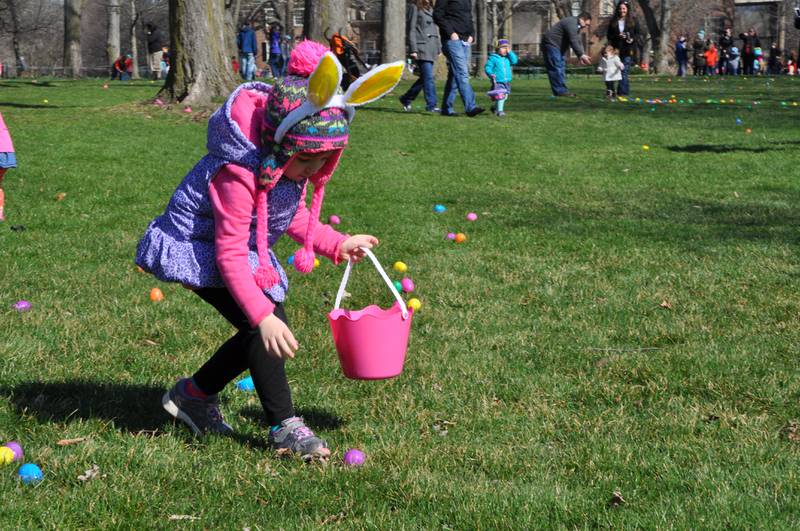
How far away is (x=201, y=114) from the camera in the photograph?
573 inches

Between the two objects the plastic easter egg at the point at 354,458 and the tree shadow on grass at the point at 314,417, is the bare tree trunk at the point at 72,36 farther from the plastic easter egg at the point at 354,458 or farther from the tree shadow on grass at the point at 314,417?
the plastic easter egg at the point at 354,458

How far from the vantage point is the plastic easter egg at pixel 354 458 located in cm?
361

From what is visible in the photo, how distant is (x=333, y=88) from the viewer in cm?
306

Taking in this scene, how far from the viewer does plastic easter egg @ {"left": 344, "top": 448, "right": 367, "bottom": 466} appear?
3609mm

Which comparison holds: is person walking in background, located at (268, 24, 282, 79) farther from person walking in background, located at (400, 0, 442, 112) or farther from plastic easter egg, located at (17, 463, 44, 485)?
plastic easter egg, located at (17, 463, 44, 485)

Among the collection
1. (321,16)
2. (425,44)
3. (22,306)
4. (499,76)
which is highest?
(321,16)

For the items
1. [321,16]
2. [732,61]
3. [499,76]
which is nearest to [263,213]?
[499,76]

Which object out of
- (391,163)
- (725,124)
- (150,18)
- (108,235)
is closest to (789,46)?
(150,18)

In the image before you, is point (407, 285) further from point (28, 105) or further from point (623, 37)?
point (623, 37)

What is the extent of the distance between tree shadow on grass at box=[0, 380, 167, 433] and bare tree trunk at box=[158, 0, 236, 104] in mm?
11016


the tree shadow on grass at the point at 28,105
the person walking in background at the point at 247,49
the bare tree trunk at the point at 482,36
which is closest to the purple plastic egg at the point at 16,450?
the tree shadow on grass at the point at 28,105

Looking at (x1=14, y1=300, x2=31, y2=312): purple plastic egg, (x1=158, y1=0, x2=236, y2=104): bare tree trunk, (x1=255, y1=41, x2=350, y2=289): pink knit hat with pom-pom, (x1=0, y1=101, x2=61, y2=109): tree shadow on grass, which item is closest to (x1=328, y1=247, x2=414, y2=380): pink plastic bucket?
(x1=255, y1=41, x2=350, y2=289): pink knit hat with pom-pom

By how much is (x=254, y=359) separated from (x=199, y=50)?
12.0m

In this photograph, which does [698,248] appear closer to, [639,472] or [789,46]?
[639,472]
